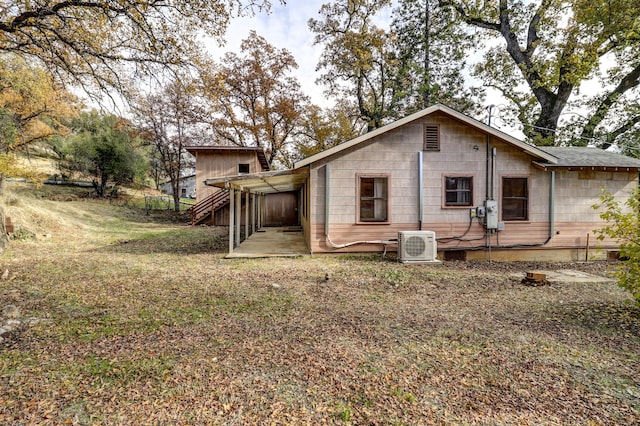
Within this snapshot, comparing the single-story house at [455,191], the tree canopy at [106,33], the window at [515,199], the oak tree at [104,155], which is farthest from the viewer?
the oak tree at [104,155]

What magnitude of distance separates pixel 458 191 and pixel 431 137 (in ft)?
6.14

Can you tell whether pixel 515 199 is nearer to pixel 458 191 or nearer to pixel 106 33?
pixel 458 191

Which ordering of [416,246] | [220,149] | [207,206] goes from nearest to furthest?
[416,246], [220,149], [207,206]

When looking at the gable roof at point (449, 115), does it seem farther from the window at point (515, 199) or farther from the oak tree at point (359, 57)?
the oak tree at point (359, 57)

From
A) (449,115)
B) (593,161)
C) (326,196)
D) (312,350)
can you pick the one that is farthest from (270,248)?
(593,161)

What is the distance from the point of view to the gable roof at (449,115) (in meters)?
8.10

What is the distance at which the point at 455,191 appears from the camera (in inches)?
340

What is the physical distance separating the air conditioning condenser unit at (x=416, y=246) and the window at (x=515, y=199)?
2866 mm

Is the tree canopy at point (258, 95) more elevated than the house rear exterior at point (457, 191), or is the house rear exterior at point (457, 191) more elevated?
the tree canopy at point (258, 95)

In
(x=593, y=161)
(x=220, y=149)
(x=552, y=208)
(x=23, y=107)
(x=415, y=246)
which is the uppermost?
(x=23, y=107)

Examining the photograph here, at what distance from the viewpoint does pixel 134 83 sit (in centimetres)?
669

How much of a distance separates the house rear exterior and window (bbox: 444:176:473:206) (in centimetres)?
3

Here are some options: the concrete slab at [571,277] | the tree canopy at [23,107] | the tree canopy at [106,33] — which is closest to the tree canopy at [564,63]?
the concrete slab at [571,277]

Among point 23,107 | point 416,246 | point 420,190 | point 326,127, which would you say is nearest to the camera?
point 416,246
